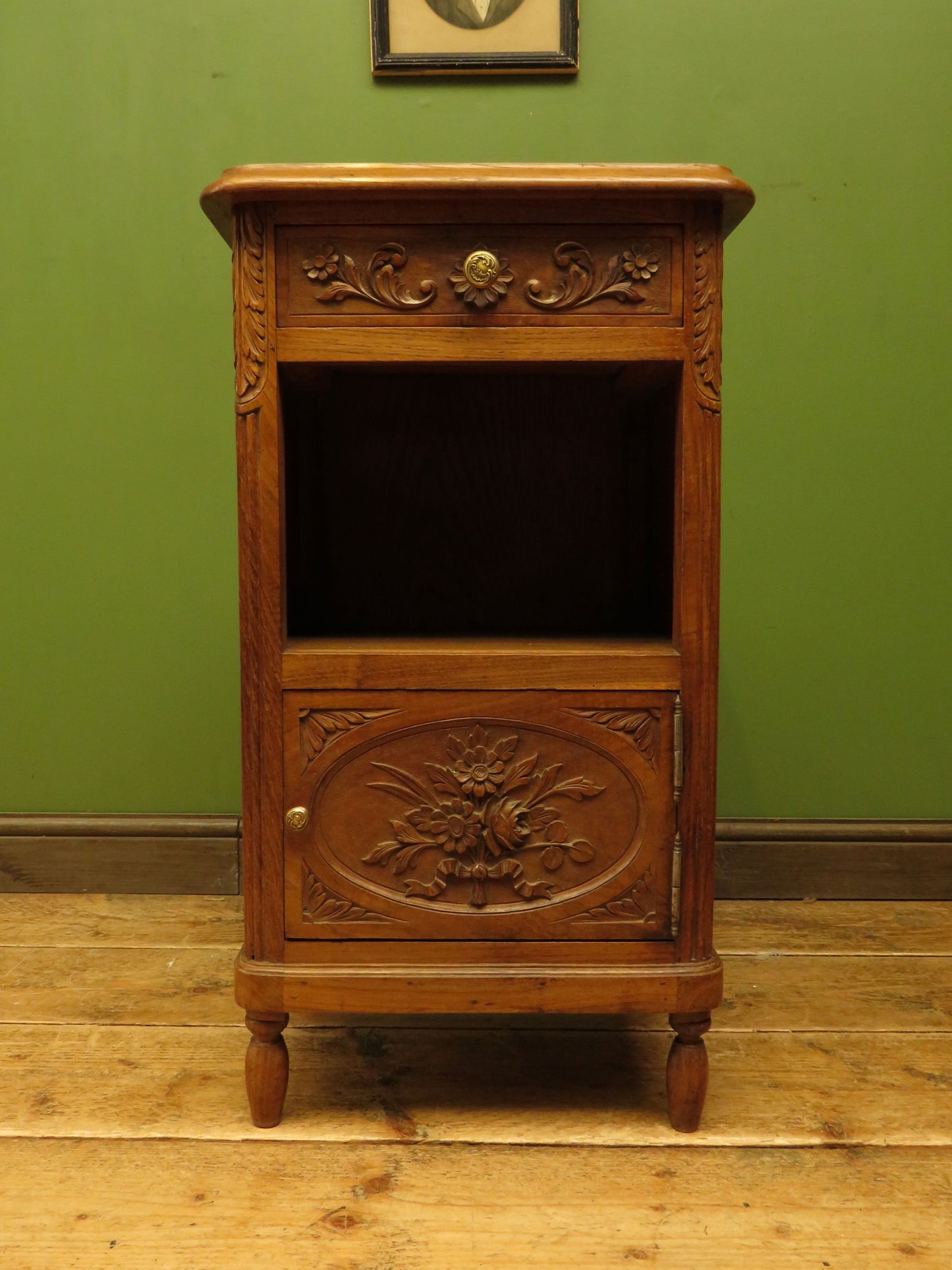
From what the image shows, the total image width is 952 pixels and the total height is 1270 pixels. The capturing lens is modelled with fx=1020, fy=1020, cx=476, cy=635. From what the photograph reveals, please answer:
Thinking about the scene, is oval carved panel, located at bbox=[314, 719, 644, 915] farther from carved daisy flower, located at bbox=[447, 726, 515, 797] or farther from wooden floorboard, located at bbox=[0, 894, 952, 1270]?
wooden floorboard, located at bbox=[0, 894, 952, 1270]

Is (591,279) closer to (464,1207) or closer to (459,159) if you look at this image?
(459,159)

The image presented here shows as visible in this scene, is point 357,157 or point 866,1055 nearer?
point 866,1055

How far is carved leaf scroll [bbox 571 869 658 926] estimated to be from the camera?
1077 millimetres

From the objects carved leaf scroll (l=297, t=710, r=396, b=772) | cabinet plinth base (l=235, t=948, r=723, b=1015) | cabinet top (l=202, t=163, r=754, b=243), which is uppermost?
cabinet top (l=202, t=163, r=754, b=243)

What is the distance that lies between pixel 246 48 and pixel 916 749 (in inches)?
63.8

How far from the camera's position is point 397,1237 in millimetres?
909

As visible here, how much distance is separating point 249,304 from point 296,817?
1.72ft

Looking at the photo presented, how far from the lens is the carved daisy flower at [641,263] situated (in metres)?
1.02

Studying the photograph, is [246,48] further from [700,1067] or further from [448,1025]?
[700,1067]

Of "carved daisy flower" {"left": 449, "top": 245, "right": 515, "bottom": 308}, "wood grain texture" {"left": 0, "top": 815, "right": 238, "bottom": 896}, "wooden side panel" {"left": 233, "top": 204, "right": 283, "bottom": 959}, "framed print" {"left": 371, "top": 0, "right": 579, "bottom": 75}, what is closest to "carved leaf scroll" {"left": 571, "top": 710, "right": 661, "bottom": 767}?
"wooden side panel" {"left": 233, "top": 204, "right": 283, "bottom": 959}

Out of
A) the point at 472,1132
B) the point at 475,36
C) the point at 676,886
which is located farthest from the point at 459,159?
the point at 472,1132

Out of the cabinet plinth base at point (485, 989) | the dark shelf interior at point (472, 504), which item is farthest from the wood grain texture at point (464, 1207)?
the dark shelf interior at point (472, 504)

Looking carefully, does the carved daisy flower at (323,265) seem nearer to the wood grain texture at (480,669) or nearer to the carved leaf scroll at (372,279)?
the carved leaf scroll at (372,279)

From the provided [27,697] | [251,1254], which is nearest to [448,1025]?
[251,1254]
